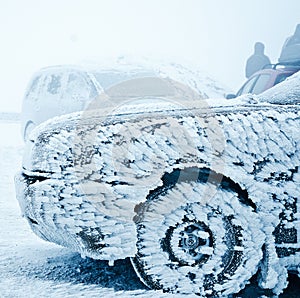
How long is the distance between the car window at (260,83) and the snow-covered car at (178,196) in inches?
129

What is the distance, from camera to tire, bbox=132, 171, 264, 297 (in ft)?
6.72

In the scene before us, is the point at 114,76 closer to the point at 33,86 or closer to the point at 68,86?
the point at 68,86

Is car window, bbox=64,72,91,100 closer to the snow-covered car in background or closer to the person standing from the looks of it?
the snow-covered car in background

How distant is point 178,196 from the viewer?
204 centimetres

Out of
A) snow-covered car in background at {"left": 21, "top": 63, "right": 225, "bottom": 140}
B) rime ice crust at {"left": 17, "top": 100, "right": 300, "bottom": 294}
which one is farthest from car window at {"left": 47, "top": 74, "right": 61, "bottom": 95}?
rime ice crust at {"left": 17, "top": 100, "right": 300, "bottom": 294}

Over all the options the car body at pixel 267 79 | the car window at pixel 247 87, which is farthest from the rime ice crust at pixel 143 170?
the car window at pixel 247 87

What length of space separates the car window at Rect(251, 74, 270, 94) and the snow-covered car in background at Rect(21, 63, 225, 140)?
685 mm

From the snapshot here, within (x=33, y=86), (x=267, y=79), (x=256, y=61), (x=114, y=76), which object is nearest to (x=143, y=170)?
(x=267, y=79)

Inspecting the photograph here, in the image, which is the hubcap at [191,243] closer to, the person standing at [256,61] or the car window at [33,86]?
the car window at [33,86]

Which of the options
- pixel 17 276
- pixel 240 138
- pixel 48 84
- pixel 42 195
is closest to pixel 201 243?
pixel 240 138

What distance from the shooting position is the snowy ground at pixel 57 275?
212 cm

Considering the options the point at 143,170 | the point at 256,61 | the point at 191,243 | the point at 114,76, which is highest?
the point at 256,61

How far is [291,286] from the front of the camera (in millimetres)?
2312

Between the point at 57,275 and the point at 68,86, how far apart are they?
390 centimetres
